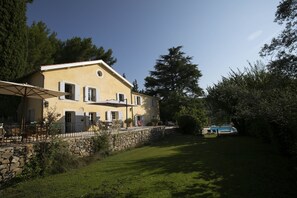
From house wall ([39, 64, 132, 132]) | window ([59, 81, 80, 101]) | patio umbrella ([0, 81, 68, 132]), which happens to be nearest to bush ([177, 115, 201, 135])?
house wall ([39, 64, 132, 132])

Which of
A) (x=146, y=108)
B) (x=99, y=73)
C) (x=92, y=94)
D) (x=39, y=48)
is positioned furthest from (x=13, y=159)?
(x=146, y=108)

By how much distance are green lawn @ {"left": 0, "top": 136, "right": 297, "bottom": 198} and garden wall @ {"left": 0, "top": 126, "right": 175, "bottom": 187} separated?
996mm

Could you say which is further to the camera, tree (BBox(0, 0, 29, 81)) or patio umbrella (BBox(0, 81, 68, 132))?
tree (BBox(0, 0, 29, 81))

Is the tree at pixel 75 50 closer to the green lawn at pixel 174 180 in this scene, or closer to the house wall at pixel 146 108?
the house wall at pixel 146 108

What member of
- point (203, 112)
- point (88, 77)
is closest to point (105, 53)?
point (88, 77)

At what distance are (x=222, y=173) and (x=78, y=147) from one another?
7914 millimetres

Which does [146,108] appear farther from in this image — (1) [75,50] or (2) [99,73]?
(1) [75,50]

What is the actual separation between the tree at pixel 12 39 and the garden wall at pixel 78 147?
11395mm

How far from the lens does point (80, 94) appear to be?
21.3 meters

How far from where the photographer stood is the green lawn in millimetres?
7109

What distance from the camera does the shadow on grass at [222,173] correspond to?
7.02 m

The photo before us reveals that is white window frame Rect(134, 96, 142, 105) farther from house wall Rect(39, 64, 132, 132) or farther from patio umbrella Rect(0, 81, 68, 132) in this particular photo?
patio umbrella Rect(0, 81, 68, 132)

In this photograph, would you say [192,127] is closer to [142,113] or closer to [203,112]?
[203,112]

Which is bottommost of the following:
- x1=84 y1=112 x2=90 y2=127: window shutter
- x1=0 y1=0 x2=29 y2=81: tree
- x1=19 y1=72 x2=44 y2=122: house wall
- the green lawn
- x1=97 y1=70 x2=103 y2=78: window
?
the green lawn
